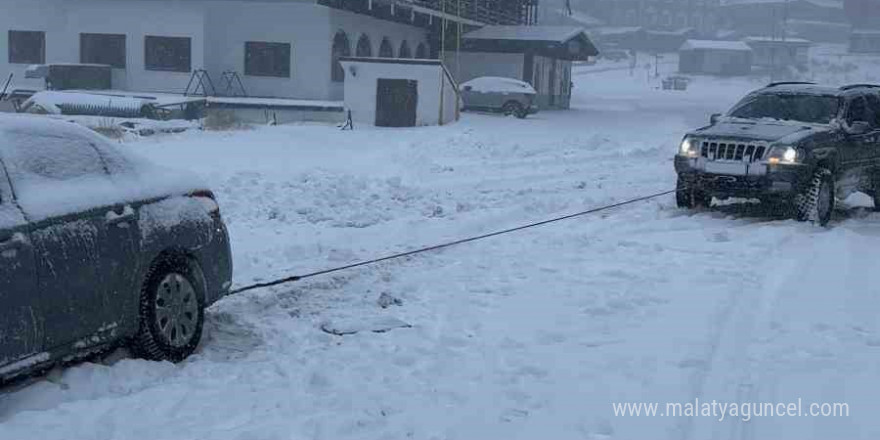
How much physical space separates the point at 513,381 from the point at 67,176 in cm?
294

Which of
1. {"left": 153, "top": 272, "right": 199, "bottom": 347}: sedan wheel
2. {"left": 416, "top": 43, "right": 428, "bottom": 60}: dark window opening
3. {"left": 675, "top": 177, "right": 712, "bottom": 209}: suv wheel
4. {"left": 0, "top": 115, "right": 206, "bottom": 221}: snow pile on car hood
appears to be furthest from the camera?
{"left": 416, "top": 43, "right": 428, "bottom": 60}: dark window opening

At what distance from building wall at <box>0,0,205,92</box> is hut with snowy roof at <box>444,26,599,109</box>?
12.0 meters

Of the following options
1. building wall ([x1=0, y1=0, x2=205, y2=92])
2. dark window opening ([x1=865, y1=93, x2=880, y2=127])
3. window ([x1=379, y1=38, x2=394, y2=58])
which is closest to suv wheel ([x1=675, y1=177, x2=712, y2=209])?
dark window opening ([x1=865, y1=93, x2=880, y2=127])

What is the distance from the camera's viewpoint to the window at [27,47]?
38.1m

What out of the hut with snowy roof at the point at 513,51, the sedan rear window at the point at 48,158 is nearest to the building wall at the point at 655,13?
the hut with snowy roof at the point at 513,51

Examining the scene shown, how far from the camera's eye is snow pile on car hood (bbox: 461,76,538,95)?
131ft

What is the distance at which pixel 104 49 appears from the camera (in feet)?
122

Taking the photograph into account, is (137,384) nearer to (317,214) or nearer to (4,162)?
(4,162)

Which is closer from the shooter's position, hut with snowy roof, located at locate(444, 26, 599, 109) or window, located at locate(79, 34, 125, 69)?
window, located at locate(79, 34, 125, 69)

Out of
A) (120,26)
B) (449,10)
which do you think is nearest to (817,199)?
(120,26)

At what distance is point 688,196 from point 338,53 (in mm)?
25131

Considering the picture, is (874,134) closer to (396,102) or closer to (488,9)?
(396,102)

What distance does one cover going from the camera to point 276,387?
239 inches

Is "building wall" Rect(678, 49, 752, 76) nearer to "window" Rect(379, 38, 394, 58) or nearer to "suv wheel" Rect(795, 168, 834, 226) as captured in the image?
"window" Rect(379, 38, 394, 58)
